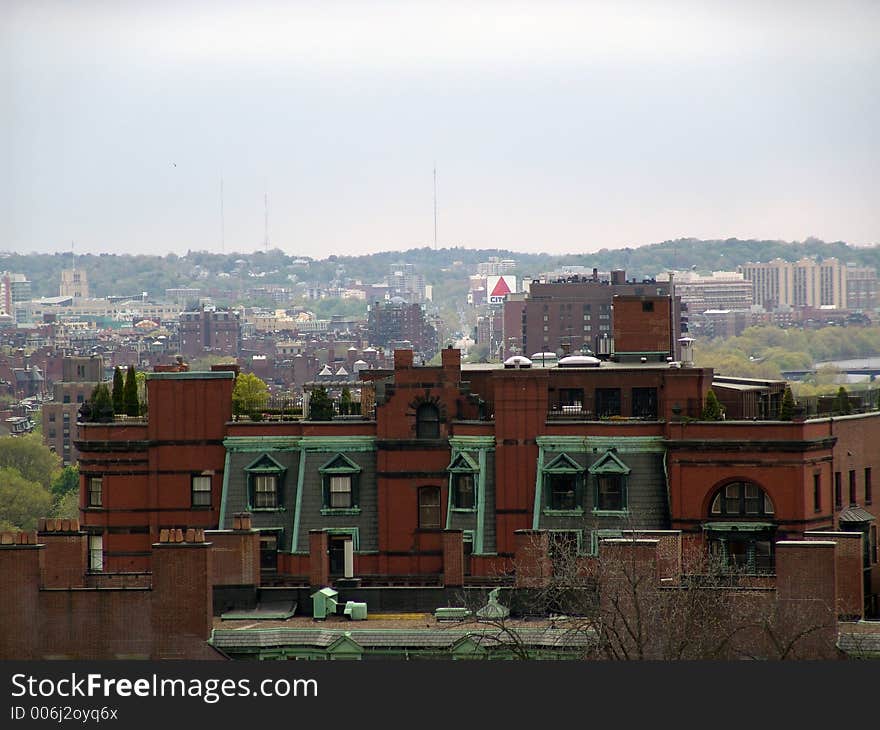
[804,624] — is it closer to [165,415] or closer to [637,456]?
[637,456]

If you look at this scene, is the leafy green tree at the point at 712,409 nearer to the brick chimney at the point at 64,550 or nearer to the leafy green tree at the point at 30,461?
the brick chimney at the point at 64,550

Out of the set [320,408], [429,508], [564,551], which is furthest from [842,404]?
[320,408]

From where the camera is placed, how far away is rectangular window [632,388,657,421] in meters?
65.7

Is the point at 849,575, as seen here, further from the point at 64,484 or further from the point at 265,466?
the point at 64,484

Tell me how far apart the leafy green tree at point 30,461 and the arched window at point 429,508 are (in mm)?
122111

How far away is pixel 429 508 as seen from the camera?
63000 millimetres

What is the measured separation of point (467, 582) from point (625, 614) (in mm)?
10985

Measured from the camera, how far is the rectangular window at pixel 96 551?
63250 mm

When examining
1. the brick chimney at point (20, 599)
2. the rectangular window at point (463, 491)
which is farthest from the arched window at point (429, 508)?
the brick chimney at point (20, 599)

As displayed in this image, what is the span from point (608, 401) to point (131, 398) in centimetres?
1284

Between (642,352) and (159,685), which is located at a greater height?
(642,352)

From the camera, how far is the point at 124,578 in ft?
177

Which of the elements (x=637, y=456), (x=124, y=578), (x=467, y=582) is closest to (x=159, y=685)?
(x=124, y=578)

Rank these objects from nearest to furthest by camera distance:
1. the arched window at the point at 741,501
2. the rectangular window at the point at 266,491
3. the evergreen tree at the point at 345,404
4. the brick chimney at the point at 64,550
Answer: the brick chimney at the point at 64,550
the arched window at the point at 741,501
the rectangular window at the point at 266,491
the evergreen tree at the point at 345,404
